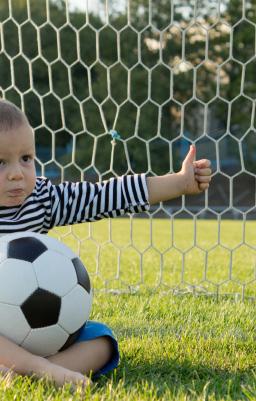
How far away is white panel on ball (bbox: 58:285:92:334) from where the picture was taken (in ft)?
5.80

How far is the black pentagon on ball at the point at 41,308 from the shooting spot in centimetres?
174

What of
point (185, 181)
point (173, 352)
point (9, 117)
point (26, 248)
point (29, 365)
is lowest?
point (173, 352)

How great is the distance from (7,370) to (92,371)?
230 mm

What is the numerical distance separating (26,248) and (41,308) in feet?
0.52

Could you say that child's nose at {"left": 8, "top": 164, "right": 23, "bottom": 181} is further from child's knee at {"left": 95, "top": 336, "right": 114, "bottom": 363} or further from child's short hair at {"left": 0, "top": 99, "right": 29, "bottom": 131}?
child's knee at {"left": 95, "top": 336, "right": 114, "bottom": 363}

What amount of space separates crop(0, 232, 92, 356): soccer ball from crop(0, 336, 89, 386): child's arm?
34mm

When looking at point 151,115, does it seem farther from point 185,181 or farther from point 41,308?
point 41,308

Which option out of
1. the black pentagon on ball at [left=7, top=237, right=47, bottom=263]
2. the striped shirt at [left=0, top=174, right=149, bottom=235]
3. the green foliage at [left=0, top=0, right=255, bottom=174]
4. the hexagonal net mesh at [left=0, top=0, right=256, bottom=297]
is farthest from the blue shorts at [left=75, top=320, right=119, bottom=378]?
the green foliage at [left=0, top=0, right=255, bottom=174]

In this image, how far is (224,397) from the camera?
162 cm

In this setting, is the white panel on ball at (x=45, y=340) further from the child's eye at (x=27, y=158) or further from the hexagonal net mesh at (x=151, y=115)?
the hexagonal net mesh at (x=151, y=115)

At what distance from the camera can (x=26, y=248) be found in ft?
5.92

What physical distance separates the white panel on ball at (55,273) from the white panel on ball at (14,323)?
0.09m

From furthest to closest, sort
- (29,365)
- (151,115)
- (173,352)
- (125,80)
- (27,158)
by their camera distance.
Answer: (125,80)
(151,115)
(173,352)
(27,158)
(29,365)

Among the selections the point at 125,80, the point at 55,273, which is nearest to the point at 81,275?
the point at 55,273
